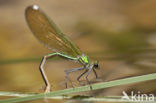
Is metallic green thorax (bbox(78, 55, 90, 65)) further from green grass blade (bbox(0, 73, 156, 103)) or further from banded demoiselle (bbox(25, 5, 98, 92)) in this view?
green grass blade (bbox(0, 73, 156, 103))

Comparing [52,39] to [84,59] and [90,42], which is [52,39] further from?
[90,42]

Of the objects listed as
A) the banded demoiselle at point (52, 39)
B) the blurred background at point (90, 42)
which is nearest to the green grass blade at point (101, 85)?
the banded demoiselle at point (52, 39)

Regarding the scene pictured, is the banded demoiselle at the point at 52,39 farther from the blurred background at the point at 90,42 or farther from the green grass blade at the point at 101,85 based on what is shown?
the green grass blade at the point at 101,85

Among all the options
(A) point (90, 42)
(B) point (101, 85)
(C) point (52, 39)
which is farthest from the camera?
(A) point (90, 42)

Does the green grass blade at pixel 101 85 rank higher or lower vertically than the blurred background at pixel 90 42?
lower

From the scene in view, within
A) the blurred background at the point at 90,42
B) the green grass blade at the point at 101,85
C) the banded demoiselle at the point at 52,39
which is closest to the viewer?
the green grass blade at the point at 101,85

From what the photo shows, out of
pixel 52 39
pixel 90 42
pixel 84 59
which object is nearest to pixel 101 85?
pixel 84 59

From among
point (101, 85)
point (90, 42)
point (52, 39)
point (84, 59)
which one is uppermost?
point (90, 42)

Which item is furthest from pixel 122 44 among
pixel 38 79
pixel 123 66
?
pixel 38 79
